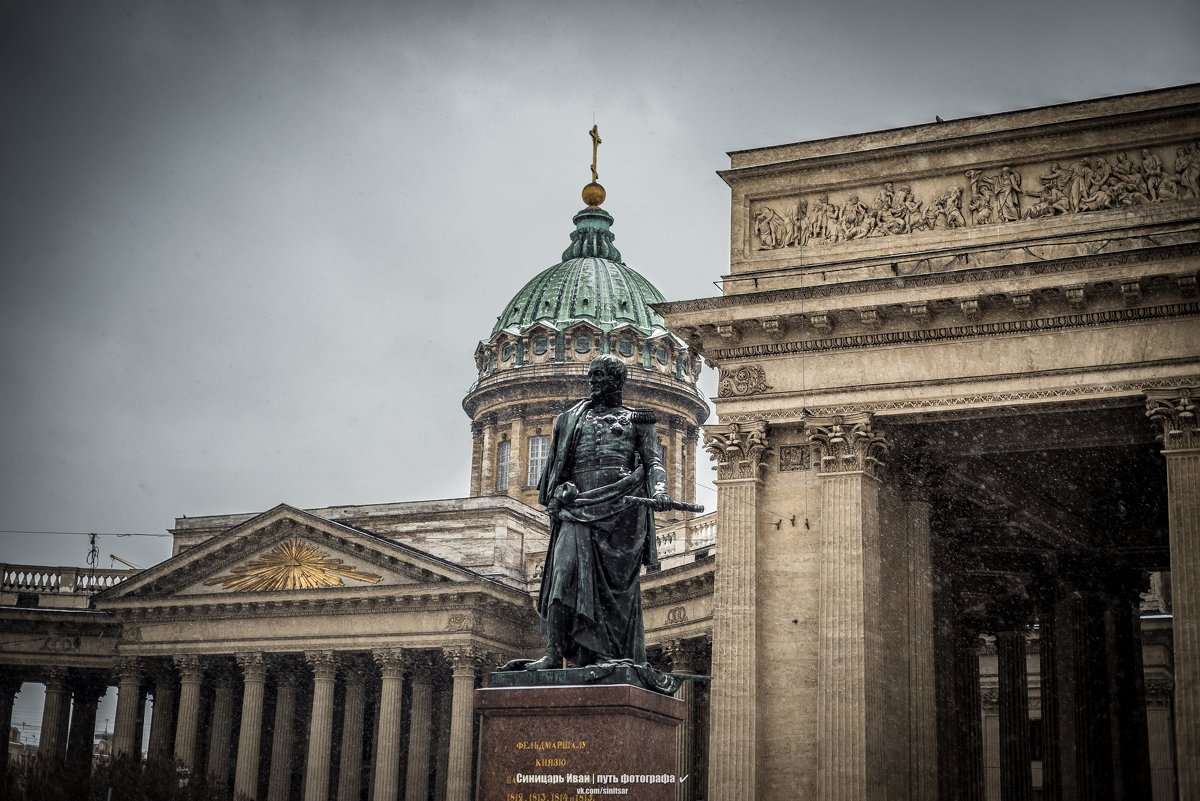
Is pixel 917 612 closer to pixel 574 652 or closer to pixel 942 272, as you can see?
pixel 942 272

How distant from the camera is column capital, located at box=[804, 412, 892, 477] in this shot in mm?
27719

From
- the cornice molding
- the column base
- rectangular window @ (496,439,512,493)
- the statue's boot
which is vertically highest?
rectangular window @ (496,439,512,493)

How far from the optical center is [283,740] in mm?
55531

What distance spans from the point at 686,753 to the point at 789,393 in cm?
1794

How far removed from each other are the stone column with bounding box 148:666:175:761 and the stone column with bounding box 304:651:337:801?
7.32 metres

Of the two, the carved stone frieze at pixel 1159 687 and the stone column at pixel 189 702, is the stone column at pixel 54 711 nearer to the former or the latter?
the stone column at pixel 189 702

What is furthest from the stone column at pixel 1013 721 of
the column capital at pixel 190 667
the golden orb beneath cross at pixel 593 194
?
the golden orb beneath cross at pixel 593 194

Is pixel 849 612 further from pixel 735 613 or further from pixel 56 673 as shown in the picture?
pixel 56 673

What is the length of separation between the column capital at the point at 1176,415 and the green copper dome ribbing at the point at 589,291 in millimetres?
46640

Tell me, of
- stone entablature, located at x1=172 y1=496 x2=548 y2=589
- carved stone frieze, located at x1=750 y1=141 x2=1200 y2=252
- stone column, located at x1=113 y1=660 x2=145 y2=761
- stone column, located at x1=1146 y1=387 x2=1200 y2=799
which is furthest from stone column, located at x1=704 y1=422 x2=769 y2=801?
stone column, located at x1=113 y1=660 x2=145 y2=761

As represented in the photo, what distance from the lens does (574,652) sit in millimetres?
15078

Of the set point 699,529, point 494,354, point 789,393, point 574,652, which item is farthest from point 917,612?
point 494,354

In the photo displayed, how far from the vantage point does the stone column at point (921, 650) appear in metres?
27.5

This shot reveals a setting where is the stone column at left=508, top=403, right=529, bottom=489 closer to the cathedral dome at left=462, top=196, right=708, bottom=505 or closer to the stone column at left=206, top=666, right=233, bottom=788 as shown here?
the cathedral dome at left=462, top=196, right=708, bottom=505
